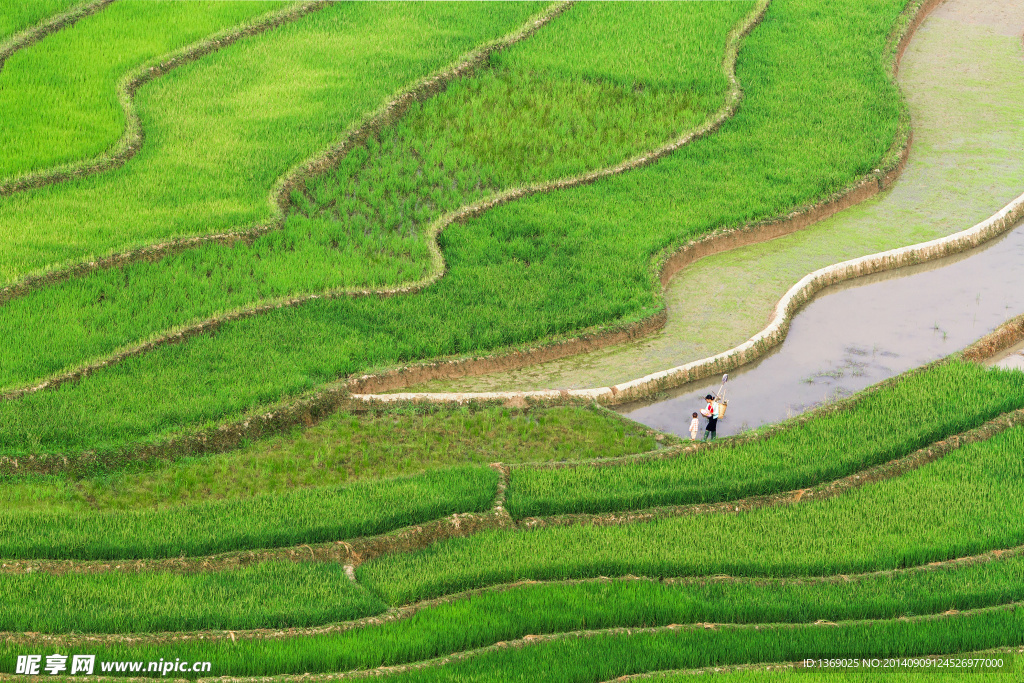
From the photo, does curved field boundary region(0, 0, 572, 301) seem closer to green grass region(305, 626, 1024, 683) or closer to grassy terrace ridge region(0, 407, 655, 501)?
grassy terrace ridge region(0, 407, 655, 501)

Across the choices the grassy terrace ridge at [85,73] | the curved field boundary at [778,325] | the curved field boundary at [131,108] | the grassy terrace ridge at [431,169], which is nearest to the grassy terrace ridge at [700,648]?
the curved field boundary at [778,325]

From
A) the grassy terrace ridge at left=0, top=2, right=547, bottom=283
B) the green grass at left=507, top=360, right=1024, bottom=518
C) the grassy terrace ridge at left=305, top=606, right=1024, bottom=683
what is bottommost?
the grassy terrace ridge at left=305, top=606, right=1024, bottom=683

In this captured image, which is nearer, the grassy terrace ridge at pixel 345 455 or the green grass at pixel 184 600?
the green grass at pixel 184 600

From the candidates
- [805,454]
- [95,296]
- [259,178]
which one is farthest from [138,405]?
[805,454]

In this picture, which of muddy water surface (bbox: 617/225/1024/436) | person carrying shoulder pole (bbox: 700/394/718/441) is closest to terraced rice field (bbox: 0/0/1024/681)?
person carrying shoulder pole (bbox: 700/394/718/441)

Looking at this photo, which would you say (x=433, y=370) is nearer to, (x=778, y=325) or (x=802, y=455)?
(x=802, y=455)

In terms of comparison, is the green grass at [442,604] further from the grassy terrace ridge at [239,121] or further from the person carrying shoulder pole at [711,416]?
the grassy terrace ridge at [239,121]

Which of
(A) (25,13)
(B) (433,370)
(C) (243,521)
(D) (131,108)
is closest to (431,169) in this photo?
(D) (131,108)
